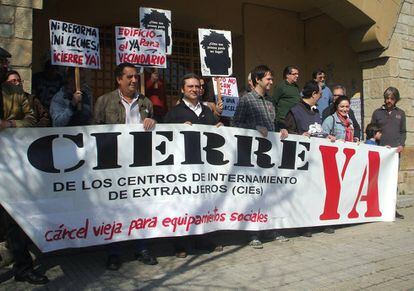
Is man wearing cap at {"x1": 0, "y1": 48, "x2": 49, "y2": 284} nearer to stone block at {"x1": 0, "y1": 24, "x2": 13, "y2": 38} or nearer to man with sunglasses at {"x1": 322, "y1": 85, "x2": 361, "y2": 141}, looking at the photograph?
stone block at {"x1": 0, "y1": 24, "x2": 13, "y2": 38}

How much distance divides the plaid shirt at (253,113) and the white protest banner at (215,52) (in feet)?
2.58

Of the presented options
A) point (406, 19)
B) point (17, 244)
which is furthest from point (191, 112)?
point (406, 19)

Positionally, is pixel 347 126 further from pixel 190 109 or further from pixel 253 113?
pixel 190 109

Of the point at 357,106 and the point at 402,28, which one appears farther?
the point at 357,106

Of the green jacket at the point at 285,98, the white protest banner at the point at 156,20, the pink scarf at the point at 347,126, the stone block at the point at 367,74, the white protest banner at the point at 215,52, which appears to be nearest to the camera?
the white protest banner at the point at 156,20

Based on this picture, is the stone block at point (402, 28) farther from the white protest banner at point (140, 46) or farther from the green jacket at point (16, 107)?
the green jacket at point (16, 107)

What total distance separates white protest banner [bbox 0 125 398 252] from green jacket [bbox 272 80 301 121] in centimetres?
114

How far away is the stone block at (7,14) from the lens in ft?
15.9

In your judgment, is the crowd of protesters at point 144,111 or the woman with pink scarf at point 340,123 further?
the woman with pink scarf at point 340,123

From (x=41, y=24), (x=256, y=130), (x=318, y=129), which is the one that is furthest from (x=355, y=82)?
(x=41, y=24)

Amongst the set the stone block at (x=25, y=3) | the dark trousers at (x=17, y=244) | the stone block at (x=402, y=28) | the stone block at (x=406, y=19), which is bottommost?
the dark trousers at (x=17, y=244)

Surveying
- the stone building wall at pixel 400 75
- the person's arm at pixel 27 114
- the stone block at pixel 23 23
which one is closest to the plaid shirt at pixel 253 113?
the person's arm at pixel 27 114

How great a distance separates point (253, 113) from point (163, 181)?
54.8 inches

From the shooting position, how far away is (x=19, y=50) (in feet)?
16.2
